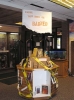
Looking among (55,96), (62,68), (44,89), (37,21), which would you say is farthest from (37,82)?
(62,68)

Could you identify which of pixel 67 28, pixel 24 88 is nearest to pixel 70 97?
pixel 24 88

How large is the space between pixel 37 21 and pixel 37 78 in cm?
159

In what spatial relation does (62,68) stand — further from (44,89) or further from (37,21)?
(37,21)

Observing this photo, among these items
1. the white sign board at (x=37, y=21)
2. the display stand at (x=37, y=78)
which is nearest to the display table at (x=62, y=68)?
the display stand at (x=37, y=78)

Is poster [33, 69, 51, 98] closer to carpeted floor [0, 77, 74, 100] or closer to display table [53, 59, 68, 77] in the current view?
carpeted floor [0, 77, 74, 100]

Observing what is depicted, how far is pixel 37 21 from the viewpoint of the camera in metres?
4.27

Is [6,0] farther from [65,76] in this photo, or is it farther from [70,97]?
[65,76]

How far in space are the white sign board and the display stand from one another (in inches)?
31.3

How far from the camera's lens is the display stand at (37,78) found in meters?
3.98

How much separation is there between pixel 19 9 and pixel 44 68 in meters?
2.48

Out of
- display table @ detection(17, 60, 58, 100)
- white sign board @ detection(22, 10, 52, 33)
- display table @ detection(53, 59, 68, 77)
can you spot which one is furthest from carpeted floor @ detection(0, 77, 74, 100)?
white sign board @ detection(22, 10, 52, 33)

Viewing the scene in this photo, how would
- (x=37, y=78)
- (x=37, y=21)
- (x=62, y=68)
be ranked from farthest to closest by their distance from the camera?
(x=62, y=68)
(x=37, y=21)
(x=37, y=78)

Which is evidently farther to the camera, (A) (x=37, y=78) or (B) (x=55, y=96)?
(B) (x=55, y=96)

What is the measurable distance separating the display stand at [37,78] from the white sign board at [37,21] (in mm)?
795
